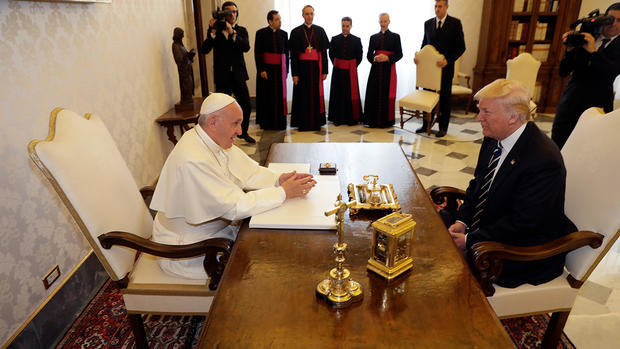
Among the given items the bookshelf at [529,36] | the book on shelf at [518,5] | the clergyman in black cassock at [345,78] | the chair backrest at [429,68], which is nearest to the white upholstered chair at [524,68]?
the chair backrest at [429,68]

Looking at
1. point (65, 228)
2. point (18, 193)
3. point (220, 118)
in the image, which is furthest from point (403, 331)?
point (65, 228)

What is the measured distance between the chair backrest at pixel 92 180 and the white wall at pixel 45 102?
0.09m

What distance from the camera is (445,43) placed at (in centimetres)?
580

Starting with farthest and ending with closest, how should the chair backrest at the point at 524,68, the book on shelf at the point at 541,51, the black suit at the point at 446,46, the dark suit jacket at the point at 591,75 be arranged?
the book on shelf at the point at 541,51, the black suit at the point at 446,46, the chair backrest at the point at 524,68, the dark suit jacket at the point at 591,75

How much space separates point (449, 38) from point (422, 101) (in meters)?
1.01

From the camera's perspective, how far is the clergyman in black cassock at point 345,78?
20.5 feet

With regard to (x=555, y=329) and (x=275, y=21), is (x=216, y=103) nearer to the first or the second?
(x=555, y=329)

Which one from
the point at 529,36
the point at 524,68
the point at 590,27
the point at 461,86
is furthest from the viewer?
the point at 461,86

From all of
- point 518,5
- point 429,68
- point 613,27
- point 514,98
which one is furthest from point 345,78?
point 514,98

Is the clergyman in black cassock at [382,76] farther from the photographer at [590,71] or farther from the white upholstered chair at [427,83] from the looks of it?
the photographer at [590,71]

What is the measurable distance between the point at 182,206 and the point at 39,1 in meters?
1.57

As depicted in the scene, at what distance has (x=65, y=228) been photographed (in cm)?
239

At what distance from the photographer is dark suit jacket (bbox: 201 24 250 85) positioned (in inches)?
202

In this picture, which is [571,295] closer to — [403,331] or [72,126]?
[403,331]
